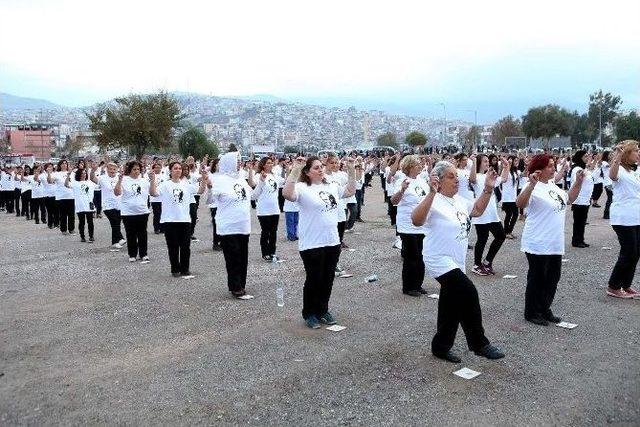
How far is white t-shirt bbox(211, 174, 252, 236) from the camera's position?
7902 mm

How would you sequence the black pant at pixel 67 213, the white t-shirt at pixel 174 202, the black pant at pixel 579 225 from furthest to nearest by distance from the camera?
the black pant at pixel 67 213 → the black pant at pixel 579 225 → the white t-shirt at pixel 174 202

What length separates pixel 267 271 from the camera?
973 centimetres

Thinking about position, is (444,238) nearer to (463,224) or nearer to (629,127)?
(463,224)

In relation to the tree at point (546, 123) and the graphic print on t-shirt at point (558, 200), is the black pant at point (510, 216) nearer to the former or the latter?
the graphic print on t-shirt at point (558, 200)

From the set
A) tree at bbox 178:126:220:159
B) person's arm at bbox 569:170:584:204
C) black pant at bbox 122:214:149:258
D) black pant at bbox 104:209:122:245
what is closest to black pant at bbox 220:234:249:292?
black pant at bbox 122:214:149:258

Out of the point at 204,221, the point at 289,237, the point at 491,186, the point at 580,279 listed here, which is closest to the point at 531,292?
the point at 491,186

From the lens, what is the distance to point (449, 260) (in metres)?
5.09

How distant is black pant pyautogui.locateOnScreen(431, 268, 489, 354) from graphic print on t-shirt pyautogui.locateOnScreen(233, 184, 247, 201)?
3.69 meters

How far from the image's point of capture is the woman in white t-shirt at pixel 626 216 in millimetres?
7375

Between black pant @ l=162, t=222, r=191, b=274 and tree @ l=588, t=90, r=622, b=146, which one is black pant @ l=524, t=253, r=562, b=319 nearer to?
black pant @ l=162, t=222, r=191, b=274

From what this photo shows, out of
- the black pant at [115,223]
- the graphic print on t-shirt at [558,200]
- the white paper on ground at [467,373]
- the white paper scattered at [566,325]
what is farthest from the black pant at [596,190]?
the white paper on ground at [467,373]

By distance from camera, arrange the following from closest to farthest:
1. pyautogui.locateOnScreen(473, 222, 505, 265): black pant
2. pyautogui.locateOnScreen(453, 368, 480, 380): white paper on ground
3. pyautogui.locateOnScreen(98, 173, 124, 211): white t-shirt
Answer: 1. pyautogui.locateOnScreen(453, 368, 480, 380): white paper on ground
2. pyautogui.locateOnScreen(473, 222, 505, 265): black pant
3. pyautogui.locateOnScreen(98, 173, 124, 211): white t-shirt

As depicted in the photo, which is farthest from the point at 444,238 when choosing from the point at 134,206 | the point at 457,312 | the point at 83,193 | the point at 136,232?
the point at 83,193

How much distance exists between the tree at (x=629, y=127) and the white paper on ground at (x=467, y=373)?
2393 inches
